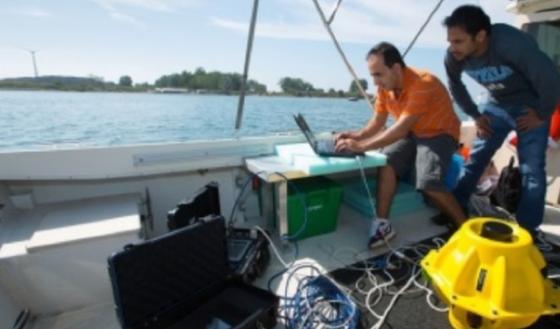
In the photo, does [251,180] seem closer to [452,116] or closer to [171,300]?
[171,300]

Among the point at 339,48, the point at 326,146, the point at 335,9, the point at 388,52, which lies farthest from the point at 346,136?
the point at 335,9

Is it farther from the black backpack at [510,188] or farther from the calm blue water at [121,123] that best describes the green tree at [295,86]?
the black backpack at [510,188]

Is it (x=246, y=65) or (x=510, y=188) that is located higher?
(x=246, y=65)

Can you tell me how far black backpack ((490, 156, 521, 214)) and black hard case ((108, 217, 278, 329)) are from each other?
165 cm

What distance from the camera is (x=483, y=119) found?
2.01m

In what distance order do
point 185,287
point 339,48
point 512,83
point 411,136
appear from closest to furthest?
point 185,287
point 512,83
point 411,136
point 339,48

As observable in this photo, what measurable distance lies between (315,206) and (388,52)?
0.94 metres

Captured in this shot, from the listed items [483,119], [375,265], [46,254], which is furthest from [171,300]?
[483,119]

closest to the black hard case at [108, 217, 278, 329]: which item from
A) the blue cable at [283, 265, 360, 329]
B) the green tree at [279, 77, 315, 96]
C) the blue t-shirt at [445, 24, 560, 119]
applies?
the blue cable at [283, 265, 360, 329]

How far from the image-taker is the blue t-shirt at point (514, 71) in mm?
1581

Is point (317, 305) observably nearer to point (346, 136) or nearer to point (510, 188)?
point (346, 136)

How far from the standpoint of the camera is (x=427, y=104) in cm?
176

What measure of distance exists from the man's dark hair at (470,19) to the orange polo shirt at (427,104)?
10.9 inches

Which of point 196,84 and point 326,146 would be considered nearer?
point 326,146
